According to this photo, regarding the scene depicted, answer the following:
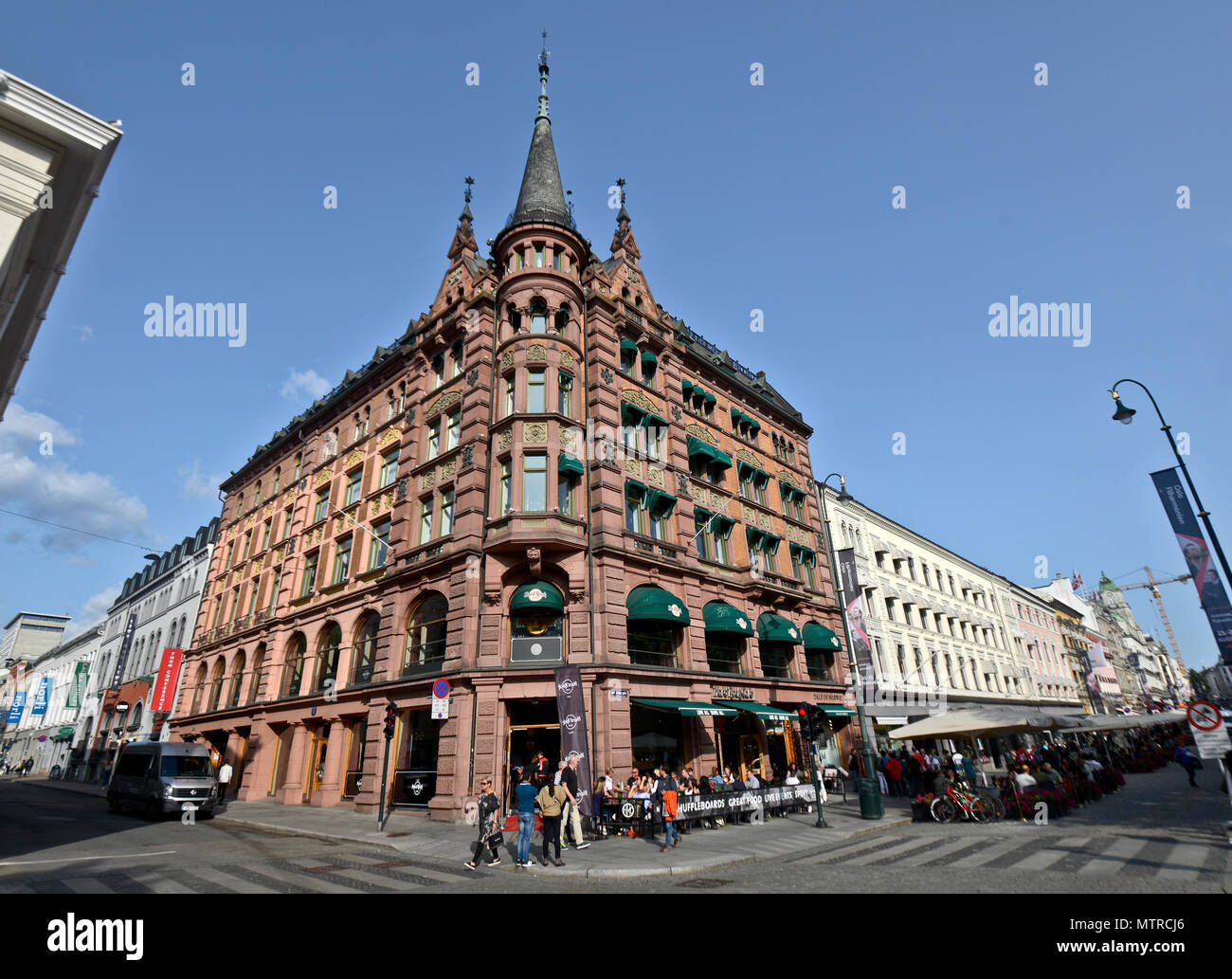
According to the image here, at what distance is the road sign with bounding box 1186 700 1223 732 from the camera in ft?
38.2

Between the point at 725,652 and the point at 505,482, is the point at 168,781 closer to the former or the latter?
the point at 505,482

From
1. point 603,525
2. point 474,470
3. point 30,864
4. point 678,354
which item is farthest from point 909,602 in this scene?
point 30,864

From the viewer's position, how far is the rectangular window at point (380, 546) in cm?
2638

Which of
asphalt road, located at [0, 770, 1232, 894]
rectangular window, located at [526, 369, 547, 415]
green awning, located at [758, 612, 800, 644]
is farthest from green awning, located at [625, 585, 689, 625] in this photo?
asphalt road, located at [0, 770, 1232, 894]

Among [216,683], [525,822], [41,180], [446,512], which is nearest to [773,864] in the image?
[525,822]

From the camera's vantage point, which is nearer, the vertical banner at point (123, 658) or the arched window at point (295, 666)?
the arched window at point (295, 666)

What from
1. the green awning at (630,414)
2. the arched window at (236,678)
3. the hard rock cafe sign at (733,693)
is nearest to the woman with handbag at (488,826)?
the hard rock cafe sign at (733,693)

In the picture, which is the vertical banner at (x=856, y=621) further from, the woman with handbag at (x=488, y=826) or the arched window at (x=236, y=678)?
the arched window at (x=236, y=678)

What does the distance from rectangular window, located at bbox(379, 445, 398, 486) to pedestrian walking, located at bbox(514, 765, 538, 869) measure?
19.1 meters

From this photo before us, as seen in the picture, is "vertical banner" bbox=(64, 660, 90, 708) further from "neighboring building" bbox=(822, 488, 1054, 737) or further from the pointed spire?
"neighboring building" bbox=(822, 488, 1054, 737)

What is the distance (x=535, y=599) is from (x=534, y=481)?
4.37 metres

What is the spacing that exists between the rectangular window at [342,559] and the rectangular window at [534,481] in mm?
12202

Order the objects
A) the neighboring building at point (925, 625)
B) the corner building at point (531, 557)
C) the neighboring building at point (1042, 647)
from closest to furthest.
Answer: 1. the corner building at point (531, 557)
2. the neighboring building at point (925, 625)
3. the neighboring building at point (1042, 647)
